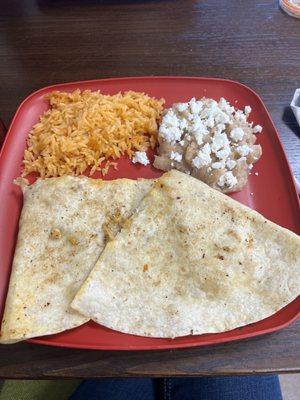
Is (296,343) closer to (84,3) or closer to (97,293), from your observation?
(97,293)

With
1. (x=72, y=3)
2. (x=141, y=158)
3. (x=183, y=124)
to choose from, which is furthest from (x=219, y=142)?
(x=72, y=3)

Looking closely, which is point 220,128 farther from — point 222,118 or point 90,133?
point 90,133

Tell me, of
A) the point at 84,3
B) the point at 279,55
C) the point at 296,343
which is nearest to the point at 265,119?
the point at 279,55

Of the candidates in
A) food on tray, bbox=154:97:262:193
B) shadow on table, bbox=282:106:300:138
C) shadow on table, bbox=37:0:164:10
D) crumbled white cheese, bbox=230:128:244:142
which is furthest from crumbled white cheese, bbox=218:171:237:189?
shadow on table, bbox=37:0:164:10

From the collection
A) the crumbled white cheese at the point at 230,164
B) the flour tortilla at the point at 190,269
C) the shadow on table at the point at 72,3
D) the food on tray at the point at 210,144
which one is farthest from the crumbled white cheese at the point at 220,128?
the shadow on table at the point at 72,3

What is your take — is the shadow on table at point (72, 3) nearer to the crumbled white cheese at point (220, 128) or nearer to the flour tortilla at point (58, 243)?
the crumbled white cheese at point (220, 128)

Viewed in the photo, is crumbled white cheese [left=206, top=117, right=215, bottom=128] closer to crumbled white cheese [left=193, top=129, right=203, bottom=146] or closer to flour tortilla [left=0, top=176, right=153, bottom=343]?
crumbled white cheese [left=193, top=129, right=203, bottom=146]
